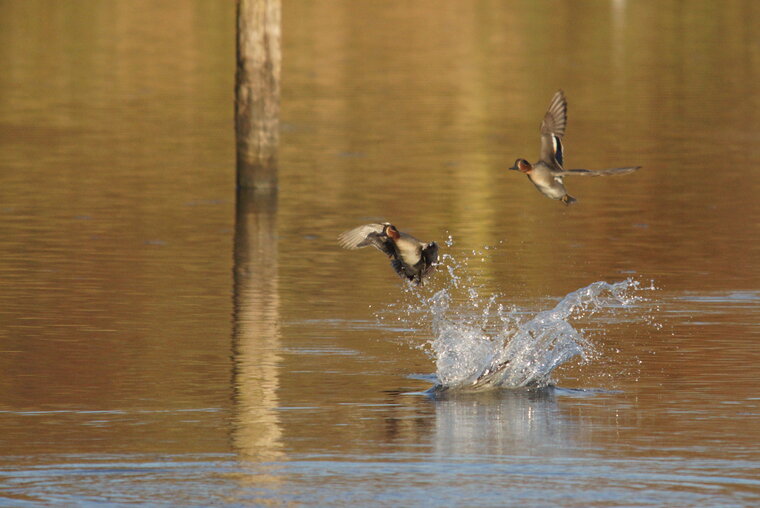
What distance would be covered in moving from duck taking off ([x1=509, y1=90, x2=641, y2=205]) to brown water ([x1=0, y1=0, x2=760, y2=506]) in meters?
0.87

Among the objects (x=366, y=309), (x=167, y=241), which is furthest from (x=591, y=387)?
(x=167, y=241)

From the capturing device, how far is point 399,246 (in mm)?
12289

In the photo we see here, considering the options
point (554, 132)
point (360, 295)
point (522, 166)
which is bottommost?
point (360, 295)

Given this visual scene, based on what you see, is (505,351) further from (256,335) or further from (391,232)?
(256,335)

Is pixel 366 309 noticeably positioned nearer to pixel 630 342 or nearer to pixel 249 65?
pixel 630 342

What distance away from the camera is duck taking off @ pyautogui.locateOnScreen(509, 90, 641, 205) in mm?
13414

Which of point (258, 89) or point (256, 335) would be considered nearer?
point (256, 335)

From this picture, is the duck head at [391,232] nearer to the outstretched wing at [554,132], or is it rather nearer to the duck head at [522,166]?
the duck head at [522,166]

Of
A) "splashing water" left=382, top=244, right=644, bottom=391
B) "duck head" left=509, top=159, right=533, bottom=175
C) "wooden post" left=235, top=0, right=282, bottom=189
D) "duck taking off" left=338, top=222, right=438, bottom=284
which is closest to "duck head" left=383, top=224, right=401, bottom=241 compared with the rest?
"duck taking off" left=338, top=222, right=438, bottom=284

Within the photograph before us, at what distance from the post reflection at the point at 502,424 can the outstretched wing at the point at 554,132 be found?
8.06 ft

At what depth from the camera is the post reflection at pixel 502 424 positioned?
1009 centimetres

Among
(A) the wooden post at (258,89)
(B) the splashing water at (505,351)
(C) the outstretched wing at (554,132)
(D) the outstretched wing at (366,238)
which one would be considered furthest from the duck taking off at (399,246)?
(A) the wooden post at (258,89)

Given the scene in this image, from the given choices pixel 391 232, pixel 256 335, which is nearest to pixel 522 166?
pixel 391 232

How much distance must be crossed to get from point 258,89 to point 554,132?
A: 7.99 metres
